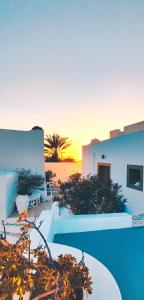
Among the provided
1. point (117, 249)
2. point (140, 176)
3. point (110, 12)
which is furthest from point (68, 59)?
point (117, 249)

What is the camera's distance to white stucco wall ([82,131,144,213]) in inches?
365

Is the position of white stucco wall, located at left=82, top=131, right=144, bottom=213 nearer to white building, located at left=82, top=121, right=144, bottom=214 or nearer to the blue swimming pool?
white building, located at left=82, top=121, right=144, bottom=214

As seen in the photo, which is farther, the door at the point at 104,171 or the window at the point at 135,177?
the door at the point at 104,171

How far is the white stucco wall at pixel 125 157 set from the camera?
365 inches

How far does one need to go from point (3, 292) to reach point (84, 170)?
1535 centimetres

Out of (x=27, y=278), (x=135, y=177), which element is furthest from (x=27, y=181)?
(x=27, y=278)

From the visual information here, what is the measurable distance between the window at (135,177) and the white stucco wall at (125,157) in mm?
169

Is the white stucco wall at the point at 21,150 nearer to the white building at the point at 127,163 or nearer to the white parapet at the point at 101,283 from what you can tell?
the white building at the point at 127,163

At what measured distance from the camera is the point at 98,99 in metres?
12.4

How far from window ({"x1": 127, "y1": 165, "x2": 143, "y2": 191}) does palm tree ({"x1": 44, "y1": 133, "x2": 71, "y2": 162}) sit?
1682 cm

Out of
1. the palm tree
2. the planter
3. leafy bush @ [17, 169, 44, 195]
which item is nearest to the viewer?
the planter

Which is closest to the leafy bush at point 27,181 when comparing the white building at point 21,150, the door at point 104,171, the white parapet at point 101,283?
the white building at point 21,150

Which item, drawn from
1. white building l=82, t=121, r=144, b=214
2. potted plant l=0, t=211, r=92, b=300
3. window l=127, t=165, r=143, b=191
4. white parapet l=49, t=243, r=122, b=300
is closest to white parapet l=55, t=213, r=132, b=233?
white parapet l=49, t=243, r=122, b=300

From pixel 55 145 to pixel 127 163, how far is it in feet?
57.2
